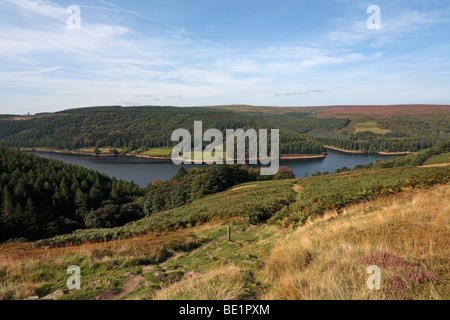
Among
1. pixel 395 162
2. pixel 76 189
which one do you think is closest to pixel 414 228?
pixel 76 189

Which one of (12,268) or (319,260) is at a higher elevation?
(319,260)

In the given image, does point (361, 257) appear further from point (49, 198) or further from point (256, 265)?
point (49, 198)

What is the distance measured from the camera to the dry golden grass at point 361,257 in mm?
4516

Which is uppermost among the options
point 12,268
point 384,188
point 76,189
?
point 384,188

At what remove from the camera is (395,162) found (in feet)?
283

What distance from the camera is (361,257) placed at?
A: 19.5ft

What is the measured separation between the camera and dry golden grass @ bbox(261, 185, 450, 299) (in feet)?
14.8

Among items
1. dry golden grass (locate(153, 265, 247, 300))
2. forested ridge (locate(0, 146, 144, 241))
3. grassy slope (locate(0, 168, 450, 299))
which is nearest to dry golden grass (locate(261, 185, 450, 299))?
grassy slope (locate(0, 168, 450, 299))

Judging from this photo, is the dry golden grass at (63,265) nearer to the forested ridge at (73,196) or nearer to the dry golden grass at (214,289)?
the dry golden grass at (214,289)

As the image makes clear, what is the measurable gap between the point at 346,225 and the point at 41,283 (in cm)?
1140

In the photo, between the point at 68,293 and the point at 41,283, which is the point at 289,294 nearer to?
the point at 68,293
